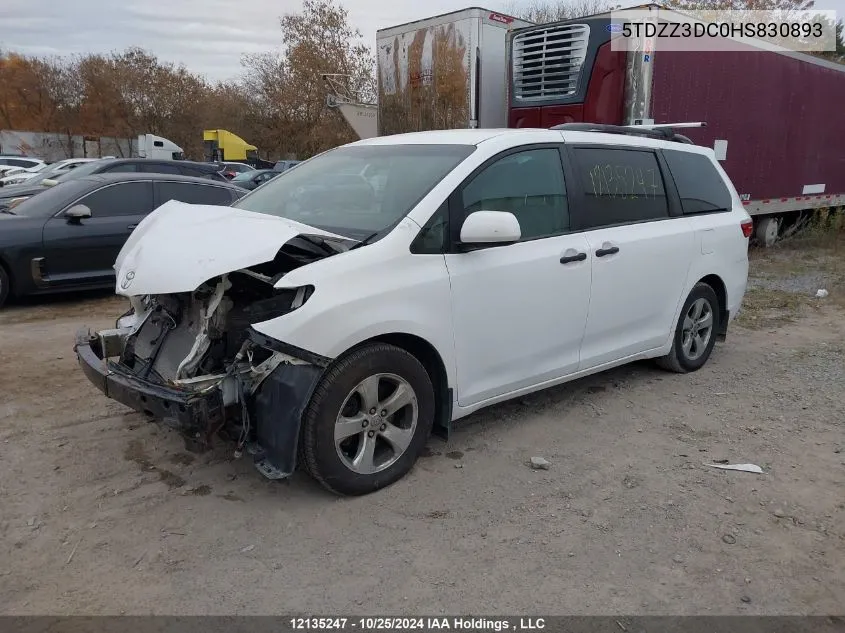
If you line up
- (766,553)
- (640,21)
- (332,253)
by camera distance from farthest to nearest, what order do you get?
(640,21) < (332,253) < (766,553)

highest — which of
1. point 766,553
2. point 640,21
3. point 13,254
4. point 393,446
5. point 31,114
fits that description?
point 31,114

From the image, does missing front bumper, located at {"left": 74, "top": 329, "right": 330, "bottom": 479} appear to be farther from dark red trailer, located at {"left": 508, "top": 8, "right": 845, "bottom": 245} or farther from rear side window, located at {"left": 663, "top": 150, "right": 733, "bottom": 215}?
dark red trailer, located at {"left": 508, "top": 8, "right": 845, "bottom": 245}

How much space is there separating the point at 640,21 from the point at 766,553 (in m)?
7.77

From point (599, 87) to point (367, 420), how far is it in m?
7.38

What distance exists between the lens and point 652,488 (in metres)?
3.64

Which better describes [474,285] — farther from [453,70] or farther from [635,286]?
[453,70]

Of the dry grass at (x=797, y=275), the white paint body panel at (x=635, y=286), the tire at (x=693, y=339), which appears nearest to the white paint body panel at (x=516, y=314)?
the white paint body panel at (x=635, y=286)

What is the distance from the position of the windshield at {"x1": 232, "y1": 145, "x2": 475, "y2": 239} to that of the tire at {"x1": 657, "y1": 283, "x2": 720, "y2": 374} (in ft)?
8.30

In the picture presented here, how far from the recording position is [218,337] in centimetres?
344

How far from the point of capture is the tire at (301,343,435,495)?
10.5 ft

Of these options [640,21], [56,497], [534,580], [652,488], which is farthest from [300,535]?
[640,21]

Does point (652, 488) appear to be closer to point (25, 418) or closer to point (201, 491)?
point (201, 491)

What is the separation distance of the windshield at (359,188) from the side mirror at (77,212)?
3.86 meters

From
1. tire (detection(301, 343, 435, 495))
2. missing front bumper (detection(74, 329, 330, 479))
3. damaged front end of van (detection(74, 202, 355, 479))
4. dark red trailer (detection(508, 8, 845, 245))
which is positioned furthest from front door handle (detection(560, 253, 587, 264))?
dark red trailer (detection(508, 8, 845, 245))
